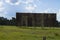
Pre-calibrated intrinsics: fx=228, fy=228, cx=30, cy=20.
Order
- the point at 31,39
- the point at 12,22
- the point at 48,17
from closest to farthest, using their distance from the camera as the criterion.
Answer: the point at 31,39 < the point at 48,17 < the point at 12,22

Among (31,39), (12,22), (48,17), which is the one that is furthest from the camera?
(12,22)

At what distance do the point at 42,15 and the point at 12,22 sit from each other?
67.1 feet

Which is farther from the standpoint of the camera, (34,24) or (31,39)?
(34,24)

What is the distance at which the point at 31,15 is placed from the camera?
76250 mm

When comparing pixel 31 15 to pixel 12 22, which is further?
pixel 12 22

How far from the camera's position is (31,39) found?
2631 centimetres

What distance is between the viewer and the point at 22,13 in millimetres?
75625

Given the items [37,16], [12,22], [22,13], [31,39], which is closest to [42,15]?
[37,16]

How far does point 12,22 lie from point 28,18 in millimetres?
16498

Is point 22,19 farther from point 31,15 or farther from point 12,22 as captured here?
point 12,22

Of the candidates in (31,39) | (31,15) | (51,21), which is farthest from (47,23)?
(31,39)

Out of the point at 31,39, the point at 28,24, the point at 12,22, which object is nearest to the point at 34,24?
the point at 28,24

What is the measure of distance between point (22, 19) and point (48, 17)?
348 inches

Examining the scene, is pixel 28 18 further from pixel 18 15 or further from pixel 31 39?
pixel 31 39
